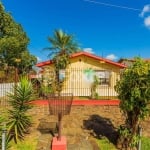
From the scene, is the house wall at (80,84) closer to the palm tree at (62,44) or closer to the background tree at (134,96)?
the palm tree at (62,44)

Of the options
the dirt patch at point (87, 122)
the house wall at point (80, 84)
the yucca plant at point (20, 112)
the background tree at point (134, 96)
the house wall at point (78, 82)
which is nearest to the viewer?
the background tree at point (134, 96)

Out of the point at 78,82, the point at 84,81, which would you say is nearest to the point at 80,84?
the point at 78,82

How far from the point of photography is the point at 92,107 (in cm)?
1311

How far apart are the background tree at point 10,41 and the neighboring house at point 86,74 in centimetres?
1155

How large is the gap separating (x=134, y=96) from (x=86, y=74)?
10.9 m

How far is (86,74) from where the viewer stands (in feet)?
63.2

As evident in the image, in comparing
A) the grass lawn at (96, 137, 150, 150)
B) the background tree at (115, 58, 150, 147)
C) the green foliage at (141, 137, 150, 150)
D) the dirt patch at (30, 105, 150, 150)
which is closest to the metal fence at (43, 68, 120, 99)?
the dirt patch at (30, 105, 150, 150)

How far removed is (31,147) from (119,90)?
3581 mm

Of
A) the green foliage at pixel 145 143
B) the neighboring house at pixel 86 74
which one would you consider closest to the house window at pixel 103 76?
the neighboring house at pixel 86 74

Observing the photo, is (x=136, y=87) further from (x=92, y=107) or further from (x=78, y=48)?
(x=78, y=48)

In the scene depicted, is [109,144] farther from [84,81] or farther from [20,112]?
[84,81]

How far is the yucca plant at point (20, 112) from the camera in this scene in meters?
9.60

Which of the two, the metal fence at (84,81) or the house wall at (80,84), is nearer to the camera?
the metal fence at (84,81)

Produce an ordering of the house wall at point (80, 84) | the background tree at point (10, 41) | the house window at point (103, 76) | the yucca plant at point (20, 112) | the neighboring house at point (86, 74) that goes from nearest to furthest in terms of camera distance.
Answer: the yucca plant at point (20, 112) < the neighboring house at point (86, 74) < the house wall at point (80, 84) < the house window at point (103, 76) < the background tree at point (10, 41)
